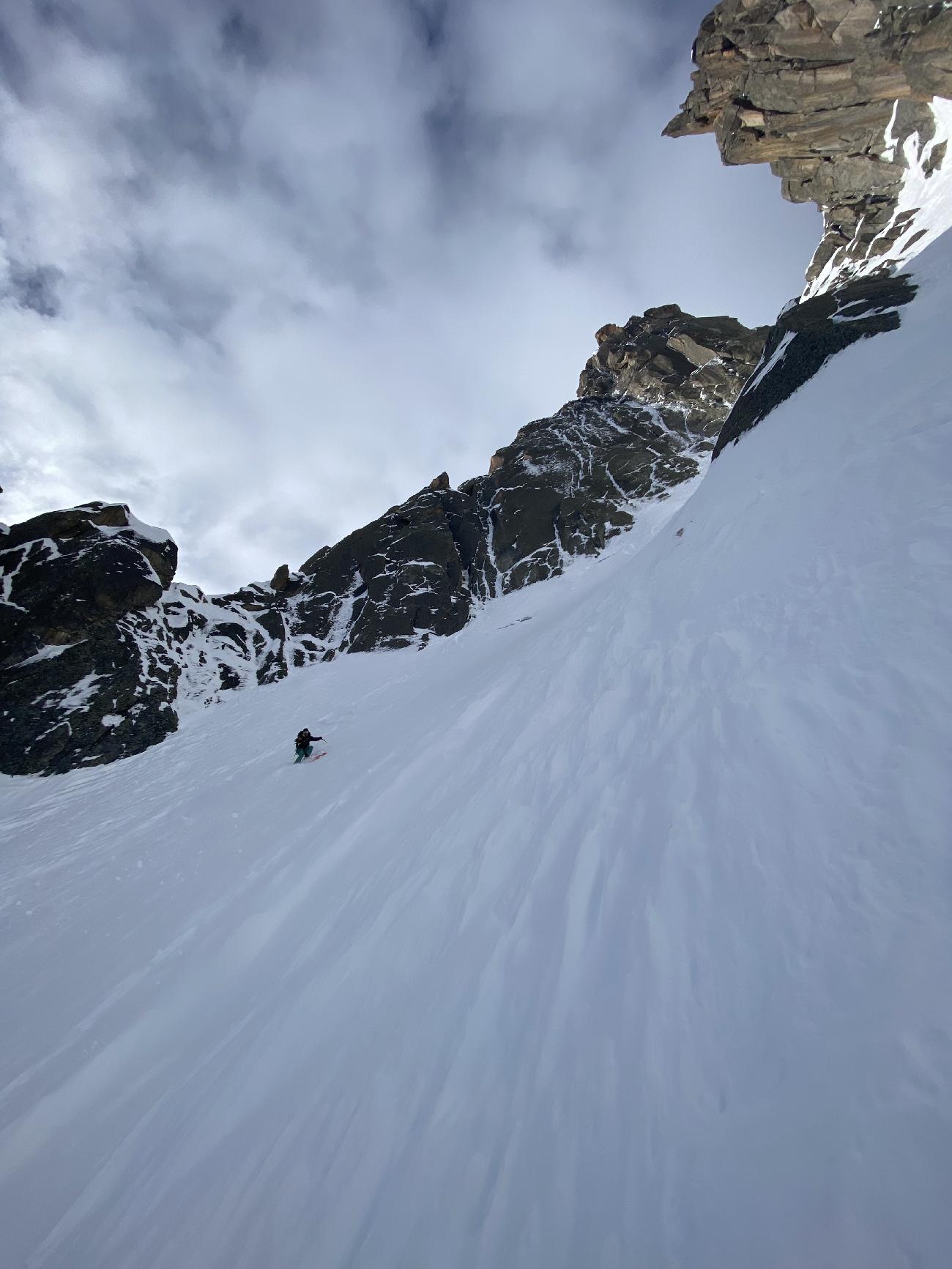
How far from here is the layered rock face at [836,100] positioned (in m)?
21.8

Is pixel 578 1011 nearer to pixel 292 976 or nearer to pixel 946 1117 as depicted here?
pixel 946 1117

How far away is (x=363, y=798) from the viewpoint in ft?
33.9

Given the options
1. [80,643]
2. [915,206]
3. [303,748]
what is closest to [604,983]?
[303,748]

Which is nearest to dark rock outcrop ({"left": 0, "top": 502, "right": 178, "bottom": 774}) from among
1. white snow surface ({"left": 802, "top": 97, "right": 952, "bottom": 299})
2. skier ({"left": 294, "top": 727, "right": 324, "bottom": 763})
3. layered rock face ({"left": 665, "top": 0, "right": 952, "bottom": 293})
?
skier ({"left": 294, "top": 727, "right": 324, "bottom": 763})

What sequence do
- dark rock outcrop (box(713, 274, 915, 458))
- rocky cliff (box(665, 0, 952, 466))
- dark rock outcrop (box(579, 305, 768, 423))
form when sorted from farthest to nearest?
dark rock outcrop (box(579, 305, 768, 423)), rocky cliff (box(665, 0, 952, 466)), dark rock outcrop (box(713, 274, 915, 458))

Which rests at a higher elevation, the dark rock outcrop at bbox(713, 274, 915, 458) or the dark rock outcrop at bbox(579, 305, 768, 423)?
the dark rock outcrop at bbox(579, 305, 768, 423)

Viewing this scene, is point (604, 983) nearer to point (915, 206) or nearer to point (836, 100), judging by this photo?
point (915, 206)

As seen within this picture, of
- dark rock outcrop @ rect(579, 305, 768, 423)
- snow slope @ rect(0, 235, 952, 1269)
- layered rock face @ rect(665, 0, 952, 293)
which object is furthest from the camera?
dark rock outcrop @ rect(579, 305, 768, 423)

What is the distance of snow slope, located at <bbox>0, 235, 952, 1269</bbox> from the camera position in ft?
8.11

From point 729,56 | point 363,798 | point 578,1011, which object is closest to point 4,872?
point 363,798

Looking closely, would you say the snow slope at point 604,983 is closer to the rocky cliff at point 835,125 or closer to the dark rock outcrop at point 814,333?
the dark rock outcrop at point 814,333

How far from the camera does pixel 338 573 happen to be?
52844mm

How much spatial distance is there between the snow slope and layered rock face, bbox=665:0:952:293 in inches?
880

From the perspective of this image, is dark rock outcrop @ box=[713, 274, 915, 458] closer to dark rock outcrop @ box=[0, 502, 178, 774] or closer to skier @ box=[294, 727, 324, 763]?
skier @ box=[294, 727, 324, 763]
